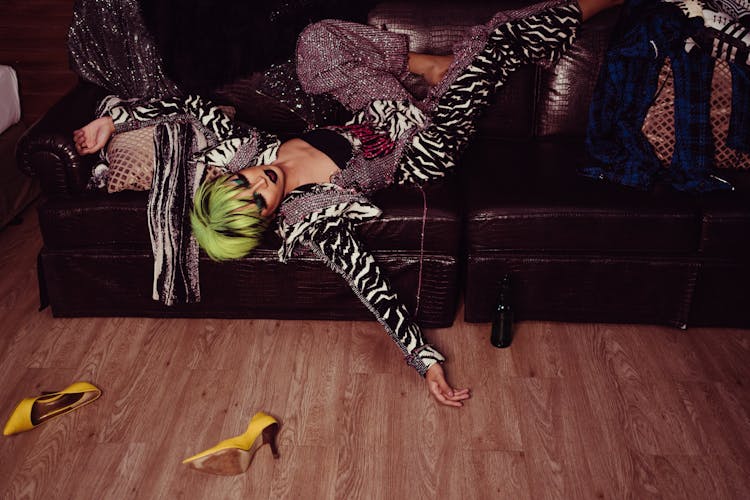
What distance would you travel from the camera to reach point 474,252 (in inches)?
90.4

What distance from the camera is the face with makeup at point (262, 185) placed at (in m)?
2.05

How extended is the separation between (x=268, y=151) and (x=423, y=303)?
78 centimetres

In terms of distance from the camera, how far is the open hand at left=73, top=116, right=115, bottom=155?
2.27 m

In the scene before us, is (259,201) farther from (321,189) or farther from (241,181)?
(321,189)

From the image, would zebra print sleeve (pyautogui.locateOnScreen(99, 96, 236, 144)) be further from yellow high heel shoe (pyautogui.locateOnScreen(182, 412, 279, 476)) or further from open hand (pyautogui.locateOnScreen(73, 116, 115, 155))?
yellow high heel shoe (pyautogui.locateOnScreen(182, 412, 279, 476))

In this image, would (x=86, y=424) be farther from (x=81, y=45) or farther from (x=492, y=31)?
(x=492, y=31)

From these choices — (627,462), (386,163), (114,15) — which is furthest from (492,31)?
(627,462)

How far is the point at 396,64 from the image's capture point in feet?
8.43

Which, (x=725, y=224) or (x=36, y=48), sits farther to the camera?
(x=36, y=48)

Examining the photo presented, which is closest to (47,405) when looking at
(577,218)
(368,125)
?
(368,125)

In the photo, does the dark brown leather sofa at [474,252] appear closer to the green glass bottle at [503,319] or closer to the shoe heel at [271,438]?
the green glass bottle at [503,319]

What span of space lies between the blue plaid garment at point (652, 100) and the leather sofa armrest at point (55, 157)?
180cm

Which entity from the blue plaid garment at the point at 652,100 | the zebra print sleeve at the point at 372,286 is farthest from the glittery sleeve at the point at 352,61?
the blue plaid garment at the point at 652,100

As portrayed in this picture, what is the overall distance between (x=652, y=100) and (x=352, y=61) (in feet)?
3.76
